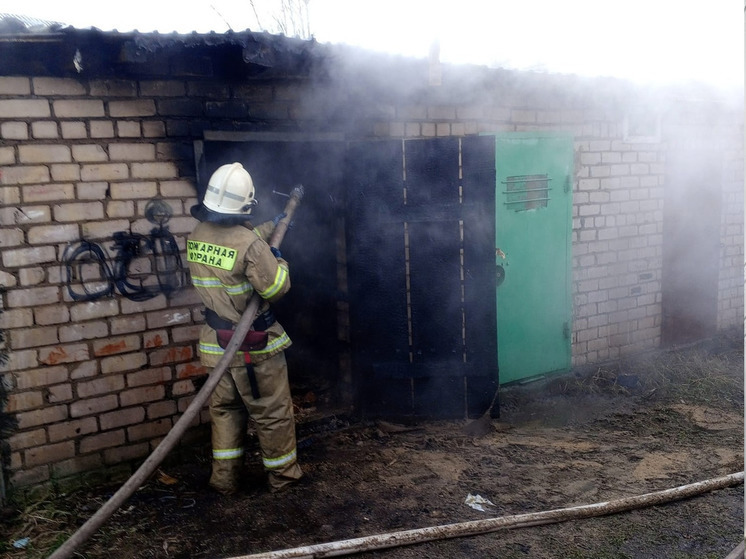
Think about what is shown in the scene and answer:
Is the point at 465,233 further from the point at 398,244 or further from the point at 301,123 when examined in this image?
the point at 301,123

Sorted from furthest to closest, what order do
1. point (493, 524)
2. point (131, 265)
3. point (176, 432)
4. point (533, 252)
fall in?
1. point (533, 252)
2. point (131, 265)
3. point (493, 524)
4. point (176, 432)

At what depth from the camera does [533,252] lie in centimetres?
641

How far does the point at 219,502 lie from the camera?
436cm

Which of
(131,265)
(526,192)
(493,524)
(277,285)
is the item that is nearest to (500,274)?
(526,192)

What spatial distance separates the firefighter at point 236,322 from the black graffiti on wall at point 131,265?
480 millimetres

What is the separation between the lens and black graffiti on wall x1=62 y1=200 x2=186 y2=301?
4.32m

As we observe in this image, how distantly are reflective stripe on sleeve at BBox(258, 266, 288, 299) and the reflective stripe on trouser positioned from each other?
50 cm

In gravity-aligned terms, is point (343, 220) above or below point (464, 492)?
above

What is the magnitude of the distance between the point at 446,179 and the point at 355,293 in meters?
1.24

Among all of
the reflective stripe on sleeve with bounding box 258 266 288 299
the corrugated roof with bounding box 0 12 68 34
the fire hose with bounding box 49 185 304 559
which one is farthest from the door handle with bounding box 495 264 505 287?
the corrugated roof with bounding box 0 12 68 34

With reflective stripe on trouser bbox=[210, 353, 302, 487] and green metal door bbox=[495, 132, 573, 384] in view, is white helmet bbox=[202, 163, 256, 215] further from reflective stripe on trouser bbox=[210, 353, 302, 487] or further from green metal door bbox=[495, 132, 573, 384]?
green metal door bbox=[495, 132, 573, 384]

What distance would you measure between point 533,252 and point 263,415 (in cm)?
337

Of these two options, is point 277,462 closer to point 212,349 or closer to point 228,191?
point 212,349

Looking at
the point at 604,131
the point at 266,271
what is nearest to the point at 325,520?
the point at 266,271
